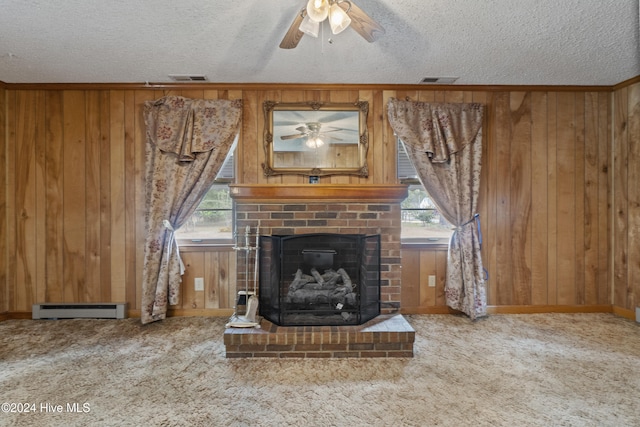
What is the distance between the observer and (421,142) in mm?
2895

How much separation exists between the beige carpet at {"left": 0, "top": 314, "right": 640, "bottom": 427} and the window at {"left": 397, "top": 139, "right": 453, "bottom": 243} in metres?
0.91

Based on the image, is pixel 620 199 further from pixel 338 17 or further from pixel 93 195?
pixel 93 195

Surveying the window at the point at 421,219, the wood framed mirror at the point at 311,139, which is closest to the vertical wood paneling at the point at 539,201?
the window at the point at 421,219

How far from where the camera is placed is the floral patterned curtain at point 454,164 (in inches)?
113

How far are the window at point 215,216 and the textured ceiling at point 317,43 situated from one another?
934 millimetres

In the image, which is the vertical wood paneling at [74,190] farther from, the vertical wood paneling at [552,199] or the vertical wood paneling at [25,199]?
the vertical wood paneling at [552,199]

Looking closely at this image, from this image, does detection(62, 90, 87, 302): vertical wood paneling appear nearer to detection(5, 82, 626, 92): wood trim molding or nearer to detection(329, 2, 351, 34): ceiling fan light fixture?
detection(5, 82, 626, 92): wood trim molding

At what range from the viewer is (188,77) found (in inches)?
108

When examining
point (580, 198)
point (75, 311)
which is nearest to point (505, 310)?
point (580, 198)

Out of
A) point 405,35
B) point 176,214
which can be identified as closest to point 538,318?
point 405,35

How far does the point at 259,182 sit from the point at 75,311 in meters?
2.09

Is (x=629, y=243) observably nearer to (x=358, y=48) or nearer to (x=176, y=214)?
(x=358, y=48)

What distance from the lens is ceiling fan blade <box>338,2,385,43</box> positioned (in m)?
1.46

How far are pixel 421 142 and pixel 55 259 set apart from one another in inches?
143
